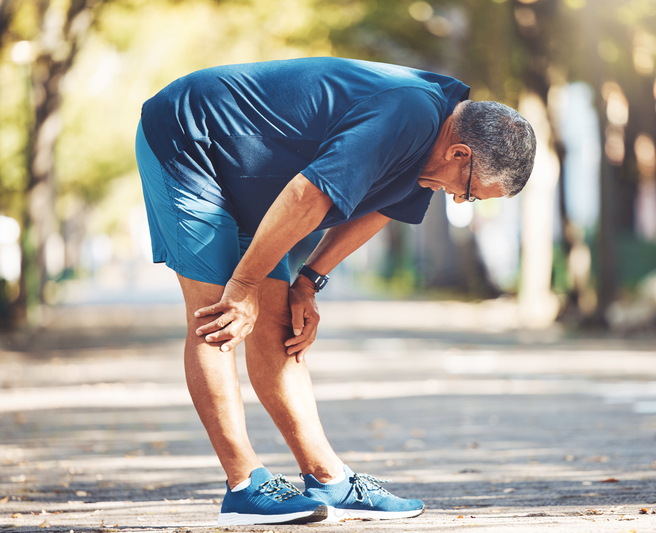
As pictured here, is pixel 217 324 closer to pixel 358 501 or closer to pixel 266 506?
pixel 266 506

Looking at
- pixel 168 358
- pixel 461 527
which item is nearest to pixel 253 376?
pixel 461 527

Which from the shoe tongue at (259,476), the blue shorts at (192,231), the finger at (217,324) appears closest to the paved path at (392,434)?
the shoe tongue at (259,476)

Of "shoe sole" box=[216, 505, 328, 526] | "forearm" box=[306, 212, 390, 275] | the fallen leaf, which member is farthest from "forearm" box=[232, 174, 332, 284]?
the fallen leaf

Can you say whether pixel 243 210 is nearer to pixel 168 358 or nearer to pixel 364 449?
pixel 364 449

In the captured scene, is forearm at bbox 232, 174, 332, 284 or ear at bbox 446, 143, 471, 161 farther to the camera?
ear at bbox 446, 143, 471, 161

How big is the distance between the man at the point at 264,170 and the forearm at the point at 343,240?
27 centimetres

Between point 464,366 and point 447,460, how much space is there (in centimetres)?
584

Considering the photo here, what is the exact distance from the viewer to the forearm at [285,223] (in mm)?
2926

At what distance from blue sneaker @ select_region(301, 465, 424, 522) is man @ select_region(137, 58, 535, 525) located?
2 cm

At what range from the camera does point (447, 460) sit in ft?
17.0

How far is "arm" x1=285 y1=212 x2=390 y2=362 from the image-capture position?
354cm

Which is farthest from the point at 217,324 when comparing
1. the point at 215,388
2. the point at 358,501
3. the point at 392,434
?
the point at 392,434

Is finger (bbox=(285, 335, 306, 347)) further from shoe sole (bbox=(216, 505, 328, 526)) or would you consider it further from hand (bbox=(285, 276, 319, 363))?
shoe sole (bbox=(216, 505, 328, 526))

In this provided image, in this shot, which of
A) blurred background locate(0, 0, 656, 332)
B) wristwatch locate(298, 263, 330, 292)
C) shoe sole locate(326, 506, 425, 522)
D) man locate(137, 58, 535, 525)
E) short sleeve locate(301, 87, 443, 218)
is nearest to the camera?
short sleeve locate(301, 87, 443, 218)
